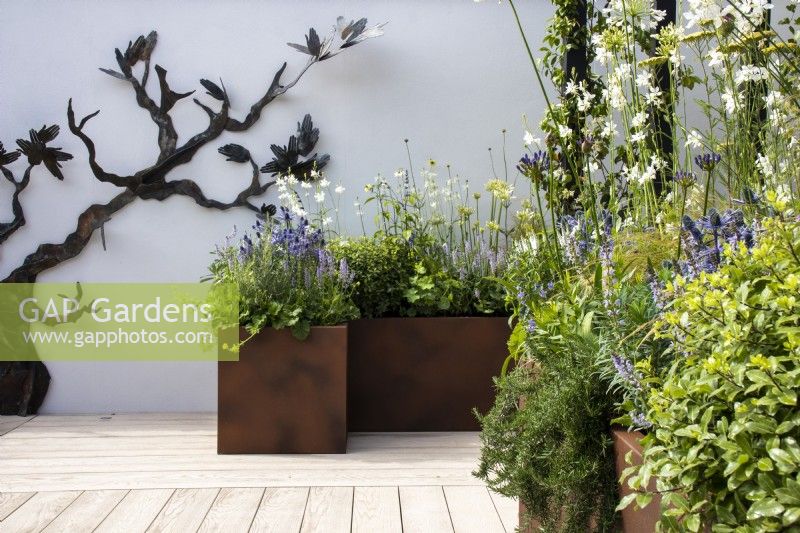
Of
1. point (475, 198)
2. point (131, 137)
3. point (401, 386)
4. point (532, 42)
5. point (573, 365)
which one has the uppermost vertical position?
point (532, 42)

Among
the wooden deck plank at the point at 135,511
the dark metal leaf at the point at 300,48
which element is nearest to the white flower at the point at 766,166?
the wooden deck plank at the point at 135,511

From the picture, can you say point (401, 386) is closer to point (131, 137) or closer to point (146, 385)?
point (146, 385)

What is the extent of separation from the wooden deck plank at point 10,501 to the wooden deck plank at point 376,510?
3.86 feet

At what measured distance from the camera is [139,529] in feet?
9.33

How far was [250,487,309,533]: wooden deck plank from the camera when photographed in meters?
2.86

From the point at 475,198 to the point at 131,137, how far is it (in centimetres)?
192

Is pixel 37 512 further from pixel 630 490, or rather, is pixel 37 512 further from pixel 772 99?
pixel 772 99

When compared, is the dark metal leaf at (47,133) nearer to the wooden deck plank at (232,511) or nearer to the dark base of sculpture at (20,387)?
the dark base of sculpture at (20,387)

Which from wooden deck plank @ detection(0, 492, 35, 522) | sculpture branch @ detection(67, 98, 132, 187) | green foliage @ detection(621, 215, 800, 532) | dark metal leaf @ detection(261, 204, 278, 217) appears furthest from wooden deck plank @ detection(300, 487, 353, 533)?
sculpture branch @ detection(67, 98, 132, 187)

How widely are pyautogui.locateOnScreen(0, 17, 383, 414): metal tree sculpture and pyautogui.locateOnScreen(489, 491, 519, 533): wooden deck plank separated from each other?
7.44ft

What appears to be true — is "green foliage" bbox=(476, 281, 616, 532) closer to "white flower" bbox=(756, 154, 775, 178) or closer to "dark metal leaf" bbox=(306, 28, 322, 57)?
"white flower" bbox=(756, 154, 775, 178)

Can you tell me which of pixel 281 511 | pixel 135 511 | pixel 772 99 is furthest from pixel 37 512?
pixel 772 99

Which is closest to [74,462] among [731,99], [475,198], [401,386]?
[401,386]

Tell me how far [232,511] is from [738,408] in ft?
6.76
